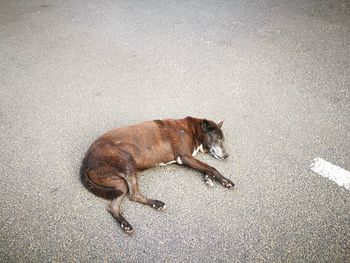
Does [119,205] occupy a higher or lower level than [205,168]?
lower

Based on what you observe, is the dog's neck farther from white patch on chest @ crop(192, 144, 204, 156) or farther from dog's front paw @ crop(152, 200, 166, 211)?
dog's front paw @ crop(152, 200, 166, 211)

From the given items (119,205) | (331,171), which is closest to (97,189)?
(119,205)

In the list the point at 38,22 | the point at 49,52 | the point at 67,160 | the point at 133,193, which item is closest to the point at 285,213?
the point at 133,193

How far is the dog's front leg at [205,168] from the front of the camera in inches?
132

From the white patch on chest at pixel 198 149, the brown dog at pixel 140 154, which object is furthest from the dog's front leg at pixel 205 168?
the white patch on chest at pixel 198 149

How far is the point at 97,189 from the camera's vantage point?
310cm

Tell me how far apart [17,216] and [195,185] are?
1.71 metres

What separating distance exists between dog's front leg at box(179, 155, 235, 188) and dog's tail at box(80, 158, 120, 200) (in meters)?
0.83

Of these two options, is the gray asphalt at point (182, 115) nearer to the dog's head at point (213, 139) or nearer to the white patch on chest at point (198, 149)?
the dog's head at point (213, 139)

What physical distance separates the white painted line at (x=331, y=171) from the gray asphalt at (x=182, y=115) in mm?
71

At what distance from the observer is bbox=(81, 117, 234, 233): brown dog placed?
309 cm

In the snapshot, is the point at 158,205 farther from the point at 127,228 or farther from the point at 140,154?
the point at 140,154

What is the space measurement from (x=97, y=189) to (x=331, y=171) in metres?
2.38

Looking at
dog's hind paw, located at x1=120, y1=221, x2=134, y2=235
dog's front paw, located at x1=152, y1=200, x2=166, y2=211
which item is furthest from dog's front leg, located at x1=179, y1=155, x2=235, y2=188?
dog's hind paw, located at x1=120, y1=221, x2=134, y2=235
